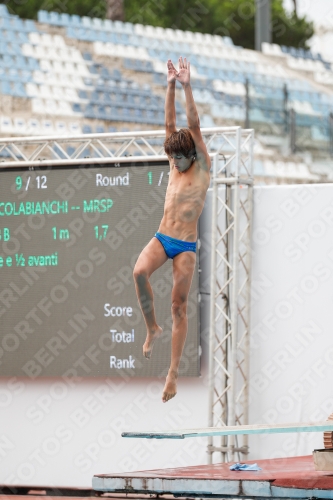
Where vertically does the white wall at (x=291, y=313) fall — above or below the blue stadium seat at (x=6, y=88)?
below

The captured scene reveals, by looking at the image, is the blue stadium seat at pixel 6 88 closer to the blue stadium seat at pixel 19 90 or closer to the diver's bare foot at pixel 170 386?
the blue stadium seat at pixel 19 90

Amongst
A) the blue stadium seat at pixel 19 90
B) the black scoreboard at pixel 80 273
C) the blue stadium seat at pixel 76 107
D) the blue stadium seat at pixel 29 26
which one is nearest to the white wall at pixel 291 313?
the black scoreboard at pixel 80 273

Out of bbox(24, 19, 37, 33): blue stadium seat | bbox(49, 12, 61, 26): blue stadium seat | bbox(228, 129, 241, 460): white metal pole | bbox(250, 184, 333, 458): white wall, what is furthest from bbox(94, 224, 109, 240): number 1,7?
bbox(49, 12, 61, 26): blue stadium seat

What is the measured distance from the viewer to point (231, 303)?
905cm

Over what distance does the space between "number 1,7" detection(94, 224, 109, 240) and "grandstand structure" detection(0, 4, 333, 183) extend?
5.11 m

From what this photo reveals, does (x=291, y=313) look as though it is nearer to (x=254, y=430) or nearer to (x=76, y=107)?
(x=254, y=430)

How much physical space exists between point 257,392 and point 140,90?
945 cm

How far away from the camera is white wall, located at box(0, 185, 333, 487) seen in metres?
8.97

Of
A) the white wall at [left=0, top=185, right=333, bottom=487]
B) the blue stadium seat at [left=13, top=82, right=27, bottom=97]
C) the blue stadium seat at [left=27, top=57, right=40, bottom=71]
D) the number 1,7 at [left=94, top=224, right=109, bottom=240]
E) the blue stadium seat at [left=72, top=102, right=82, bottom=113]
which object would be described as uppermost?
the blue stadium seat at [left=27, top=57, right=40, bottom=71]

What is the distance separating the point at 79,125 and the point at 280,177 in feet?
11.1

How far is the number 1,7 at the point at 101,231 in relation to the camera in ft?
30.5

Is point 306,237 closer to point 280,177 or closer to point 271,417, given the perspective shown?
point 271,417

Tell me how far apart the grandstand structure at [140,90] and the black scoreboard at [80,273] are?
5.07 meters

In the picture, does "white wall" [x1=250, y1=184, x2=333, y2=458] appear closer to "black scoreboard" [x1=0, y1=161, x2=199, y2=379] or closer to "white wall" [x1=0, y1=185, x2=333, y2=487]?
"white wall" [x1=0, y1=185, x2=333, y2=487]
